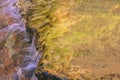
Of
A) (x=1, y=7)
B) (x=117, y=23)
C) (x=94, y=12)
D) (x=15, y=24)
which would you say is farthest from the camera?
(x=1, y=7)

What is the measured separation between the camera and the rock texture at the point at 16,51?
139 centimetres

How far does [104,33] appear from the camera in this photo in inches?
57.5

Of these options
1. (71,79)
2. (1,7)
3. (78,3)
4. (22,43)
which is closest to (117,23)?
(78,3)

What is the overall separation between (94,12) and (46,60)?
53 cm

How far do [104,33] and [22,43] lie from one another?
57 centimetres

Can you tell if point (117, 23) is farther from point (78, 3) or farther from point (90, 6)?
point (78, 3)

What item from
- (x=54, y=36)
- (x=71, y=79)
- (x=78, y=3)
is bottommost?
(x=71, y=79)

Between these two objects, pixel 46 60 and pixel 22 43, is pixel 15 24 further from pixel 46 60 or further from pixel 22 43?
pixel 46 60

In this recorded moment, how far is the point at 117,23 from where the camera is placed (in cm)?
149

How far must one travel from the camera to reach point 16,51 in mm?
1491

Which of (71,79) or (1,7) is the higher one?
(1,7)

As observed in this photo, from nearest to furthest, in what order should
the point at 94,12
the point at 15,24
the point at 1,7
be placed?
the point at 94,12
the point at 15,24
the point at 1,7

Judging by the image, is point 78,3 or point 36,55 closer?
point 36,55

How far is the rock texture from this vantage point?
4.56ft
